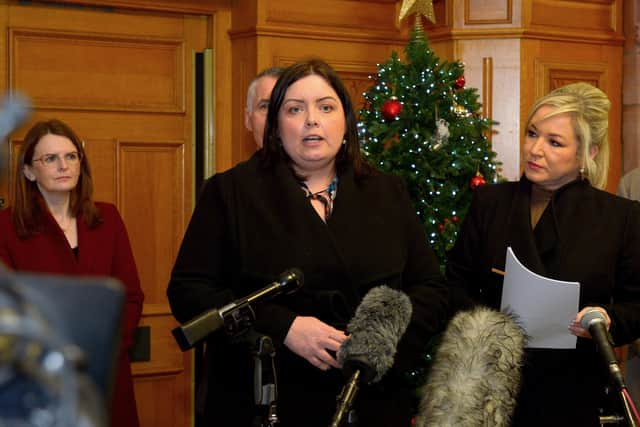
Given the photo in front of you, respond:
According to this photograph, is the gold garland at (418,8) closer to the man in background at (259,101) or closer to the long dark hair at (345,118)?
the man in background at (259,101)

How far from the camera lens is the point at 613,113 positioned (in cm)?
528

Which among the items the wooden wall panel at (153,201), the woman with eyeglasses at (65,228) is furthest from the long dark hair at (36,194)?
the wooden wall panel at (153,201)

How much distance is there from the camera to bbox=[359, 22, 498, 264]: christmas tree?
4461 millimetres

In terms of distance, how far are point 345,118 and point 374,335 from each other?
2.32ft

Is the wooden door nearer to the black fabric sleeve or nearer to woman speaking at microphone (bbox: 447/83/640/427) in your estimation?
woman speaking at microphone (bbox: 447/83/640/427)

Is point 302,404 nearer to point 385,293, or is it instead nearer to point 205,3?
point 385,293

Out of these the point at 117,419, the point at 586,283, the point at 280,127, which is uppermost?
the point at 280,127

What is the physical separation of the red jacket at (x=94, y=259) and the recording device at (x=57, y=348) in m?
2.84

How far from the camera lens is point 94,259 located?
350 cm

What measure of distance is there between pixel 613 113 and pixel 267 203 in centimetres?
355

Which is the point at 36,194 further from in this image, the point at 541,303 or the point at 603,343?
the point at 603,343

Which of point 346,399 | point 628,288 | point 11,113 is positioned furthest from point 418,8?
point 11,113

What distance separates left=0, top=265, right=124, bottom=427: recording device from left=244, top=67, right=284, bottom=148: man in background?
9.24 ft

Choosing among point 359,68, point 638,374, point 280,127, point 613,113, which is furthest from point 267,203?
point 613,113
